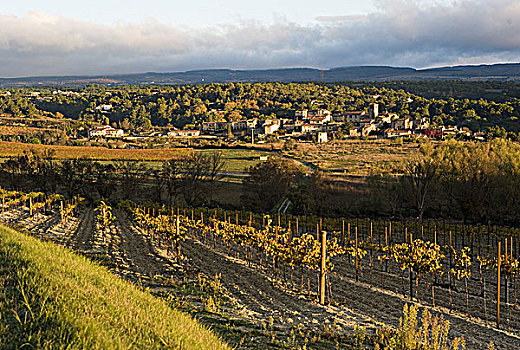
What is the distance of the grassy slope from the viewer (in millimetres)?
3973

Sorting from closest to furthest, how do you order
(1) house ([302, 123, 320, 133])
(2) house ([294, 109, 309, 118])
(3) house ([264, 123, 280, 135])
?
(1) house ([302, 123, 320, 133])
(3) house ([264, 123, 280, 135])
(2) house ([294, 109, 309, 118])

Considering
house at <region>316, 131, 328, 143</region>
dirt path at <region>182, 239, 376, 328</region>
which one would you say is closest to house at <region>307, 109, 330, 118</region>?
house at <region>316, 131, 328, 143</region>

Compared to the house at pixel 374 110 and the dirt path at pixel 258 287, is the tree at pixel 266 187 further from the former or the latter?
the house at pixel 374 110

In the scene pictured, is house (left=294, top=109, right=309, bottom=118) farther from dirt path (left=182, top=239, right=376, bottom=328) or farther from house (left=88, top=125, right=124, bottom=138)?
dirt path (left=182, top=239, right=376, bottom=328)

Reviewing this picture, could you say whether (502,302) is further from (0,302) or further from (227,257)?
(0,302)

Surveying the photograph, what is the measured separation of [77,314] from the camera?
4.41 m

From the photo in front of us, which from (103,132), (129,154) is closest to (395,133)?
(129,154)

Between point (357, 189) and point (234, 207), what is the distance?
33.3 ft

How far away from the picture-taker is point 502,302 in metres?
10.8

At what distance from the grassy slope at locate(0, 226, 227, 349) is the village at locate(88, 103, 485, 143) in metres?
68.5

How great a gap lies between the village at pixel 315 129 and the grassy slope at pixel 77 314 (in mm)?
68456

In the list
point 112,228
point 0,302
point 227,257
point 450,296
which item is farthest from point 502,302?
point 112,228

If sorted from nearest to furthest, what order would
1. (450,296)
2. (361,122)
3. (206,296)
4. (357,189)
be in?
(206,296) < (450,296) < (357,189) < (361,122)

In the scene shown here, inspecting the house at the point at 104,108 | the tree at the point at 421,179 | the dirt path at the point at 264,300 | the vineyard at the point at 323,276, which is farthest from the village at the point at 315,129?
the dirt path at the point at 264,300
